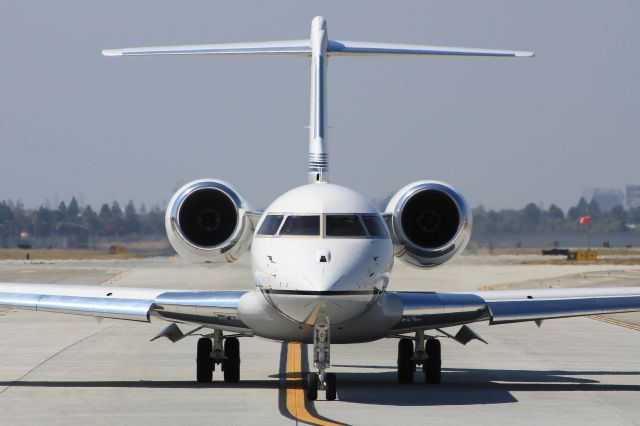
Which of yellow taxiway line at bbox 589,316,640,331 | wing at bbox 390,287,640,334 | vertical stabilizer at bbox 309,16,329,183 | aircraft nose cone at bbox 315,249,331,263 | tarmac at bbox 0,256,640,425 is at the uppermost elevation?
vertical stabilizer at bbox 309,16,329,183

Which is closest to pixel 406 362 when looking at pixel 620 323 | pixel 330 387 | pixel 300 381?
pixel 300 381

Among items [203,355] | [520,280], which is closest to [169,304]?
[203,355]

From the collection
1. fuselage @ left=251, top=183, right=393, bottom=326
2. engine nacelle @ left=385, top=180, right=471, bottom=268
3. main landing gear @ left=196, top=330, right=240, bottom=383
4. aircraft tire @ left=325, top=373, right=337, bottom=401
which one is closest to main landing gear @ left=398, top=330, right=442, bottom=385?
engine nacelle @ left=385, top=180, right=471, bottom=268

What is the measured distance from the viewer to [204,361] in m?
17.5

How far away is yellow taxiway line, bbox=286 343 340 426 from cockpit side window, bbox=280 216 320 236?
2119 millimetres

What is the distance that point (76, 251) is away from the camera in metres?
118

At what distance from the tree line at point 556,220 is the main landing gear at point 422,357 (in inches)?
2194

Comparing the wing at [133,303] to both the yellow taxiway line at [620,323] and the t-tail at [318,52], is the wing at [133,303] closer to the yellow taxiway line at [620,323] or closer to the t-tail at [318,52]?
the t-tail at [318,52]

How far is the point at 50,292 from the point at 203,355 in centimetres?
247

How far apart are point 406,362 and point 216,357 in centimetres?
272

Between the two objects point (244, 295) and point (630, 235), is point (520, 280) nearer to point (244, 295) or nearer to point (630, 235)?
point (244, 295)

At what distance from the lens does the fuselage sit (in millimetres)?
14422

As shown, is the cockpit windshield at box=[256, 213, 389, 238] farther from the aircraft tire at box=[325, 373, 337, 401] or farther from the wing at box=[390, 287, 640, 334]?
the aircraft tire at box=[325, 373, 337, 401]

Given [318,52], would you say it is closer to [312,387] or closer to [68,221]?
[312,387]
